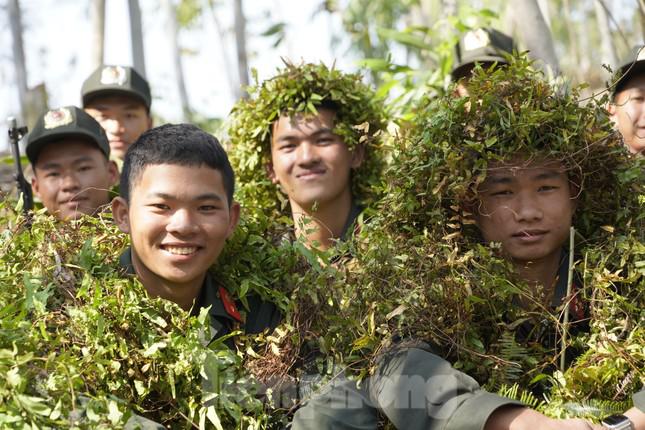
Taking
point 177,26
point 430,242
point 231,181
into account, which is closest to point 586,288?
point 430,242

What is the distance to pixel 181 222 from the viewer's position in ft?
13.8

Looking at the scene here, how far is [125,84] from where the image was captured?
744cm

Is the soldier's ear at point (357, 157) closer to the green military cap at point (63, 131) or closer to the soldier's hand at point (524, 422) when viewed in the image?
the green military cap at point (63, 131)

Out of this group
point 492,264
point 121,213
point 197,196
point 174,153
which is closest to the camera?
point 492,264

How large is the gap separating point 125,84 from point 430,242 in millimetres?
4056

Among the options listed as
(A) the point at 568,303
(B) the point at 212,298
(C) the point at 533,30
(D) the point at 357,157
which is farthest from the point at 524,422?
(C) the point at 533,30

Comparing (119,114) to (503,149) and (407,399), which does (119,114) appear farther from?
(407,399)

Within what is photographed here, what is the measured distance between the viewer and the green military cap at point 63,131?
6.26 metres

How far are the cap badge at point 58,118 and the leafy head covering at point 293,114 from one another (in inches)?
49.0

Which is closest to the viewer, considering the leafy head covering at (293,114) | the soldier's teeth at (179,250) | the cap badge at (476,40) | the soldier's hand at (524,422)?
the soldier's hand at (524,422)

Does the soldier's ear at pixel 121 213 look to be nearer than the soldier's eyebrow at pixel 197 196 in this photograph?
No

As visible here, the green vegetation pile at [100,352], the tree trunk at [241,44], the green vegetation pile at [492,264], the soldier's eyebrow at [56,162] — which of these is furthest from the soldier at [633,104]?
the tree trunk at [241,44]

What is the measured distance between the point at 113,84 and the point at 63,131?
129 cm

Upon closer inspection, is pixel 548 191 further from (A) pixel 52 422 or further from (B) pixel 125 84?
(B) pixel 125 84
